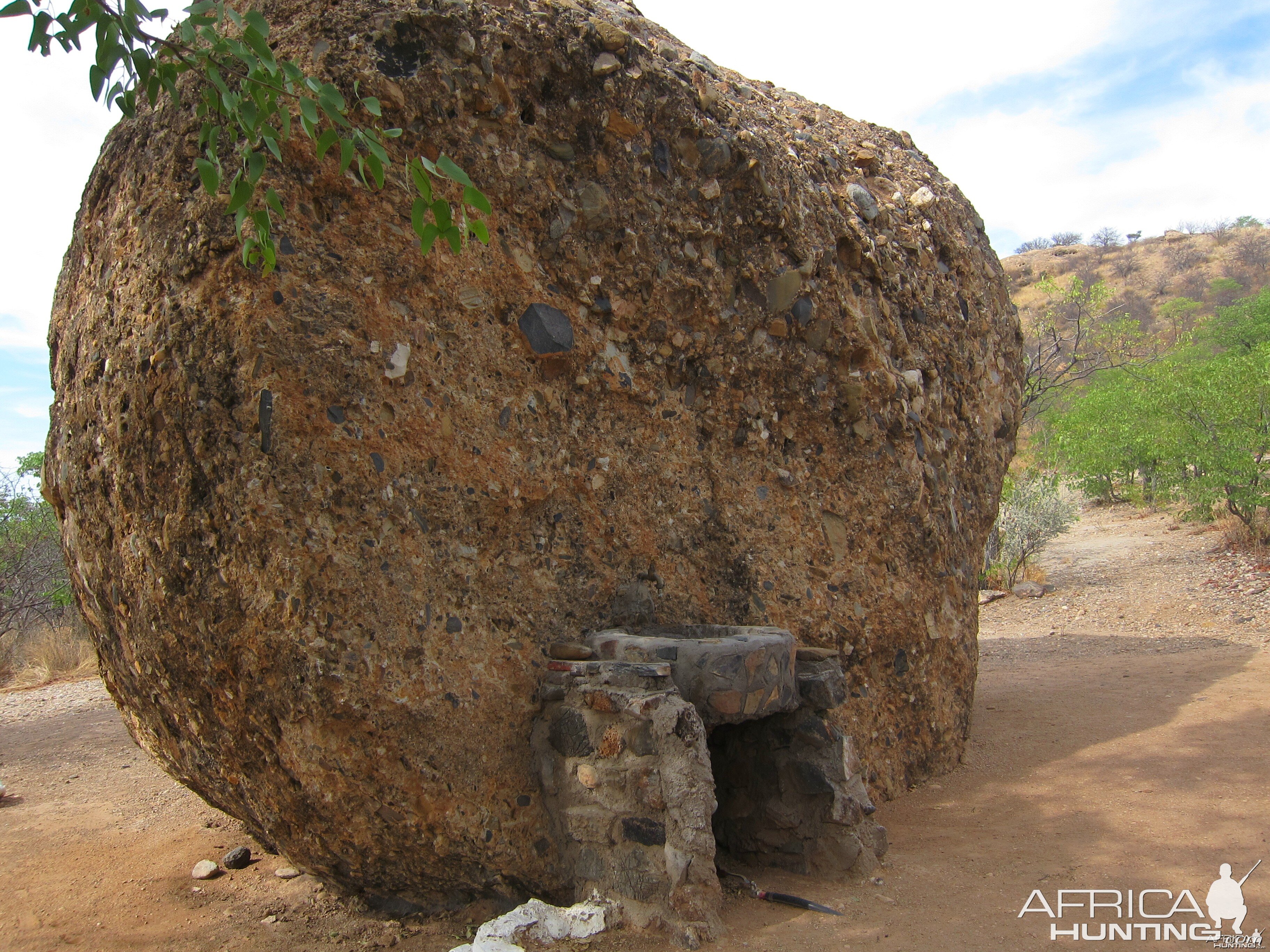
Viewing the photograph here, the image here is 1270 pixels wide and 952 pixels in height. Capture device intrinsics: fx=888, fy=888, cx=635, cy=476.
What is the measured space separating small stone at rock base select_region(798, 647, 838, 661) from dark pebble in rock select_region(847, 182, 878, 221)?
2398 millimetres

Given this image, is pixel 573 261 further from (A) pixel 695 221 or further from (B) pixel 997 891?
(B) pixel 997 891

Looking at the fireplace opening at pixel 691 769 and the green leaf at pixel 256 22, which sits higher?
the green leaf at pixel 256 22

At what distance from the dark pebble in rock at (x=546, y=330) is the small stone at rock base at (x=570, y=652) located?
1091mm

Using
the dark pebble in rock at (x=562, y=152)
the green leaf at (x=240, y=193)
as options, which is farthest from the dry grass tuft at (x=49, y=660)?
the green leaf at (x=240, y=193)

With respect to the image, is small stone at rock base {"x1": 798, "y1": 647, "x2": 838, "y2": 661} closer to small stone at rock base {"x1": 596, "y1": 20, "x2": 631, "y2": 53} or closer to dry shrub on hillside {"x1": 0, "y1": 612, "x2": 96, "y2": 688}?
small stone at rock base {"x1": 596, "y1": 20, "x2": 631, "y2": 53}

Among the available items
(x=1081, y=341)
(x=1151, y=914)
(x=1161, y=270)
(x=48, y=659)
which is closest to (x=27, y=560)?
(x=48, y=659)

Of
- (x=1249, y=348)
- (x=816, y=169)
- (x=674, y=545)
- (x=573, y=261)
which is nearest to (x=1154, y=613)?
(x=816, y=169)

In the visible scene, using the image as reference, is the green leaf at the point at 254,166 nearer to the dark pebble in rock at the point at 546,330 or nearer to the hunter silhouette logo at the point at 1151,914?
the dark pebble in rock at the point at 546,330

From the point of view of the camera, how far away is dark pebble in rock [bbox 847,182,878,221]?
4.70 meters

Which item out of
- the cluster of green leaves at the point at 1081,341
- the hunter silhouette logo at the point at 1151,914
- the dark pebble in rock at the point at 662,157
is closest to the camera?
the hunter silhouette logo at the point at 1151,914

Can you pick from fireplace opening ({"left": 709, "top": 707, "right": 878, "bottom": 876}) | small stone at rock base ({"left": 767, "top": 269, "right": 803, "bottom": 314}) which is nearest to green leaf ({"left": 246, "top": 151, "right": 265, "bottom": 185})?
small stone at rock base ({"left": 767, "top": 269, "right": 803, "bottom": 314})

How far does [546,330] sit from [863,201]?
7.38 ft

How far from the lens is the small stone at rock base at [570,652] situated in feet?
10.3

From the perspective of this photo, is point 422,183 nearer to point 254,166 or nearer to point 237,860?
point 254,166
